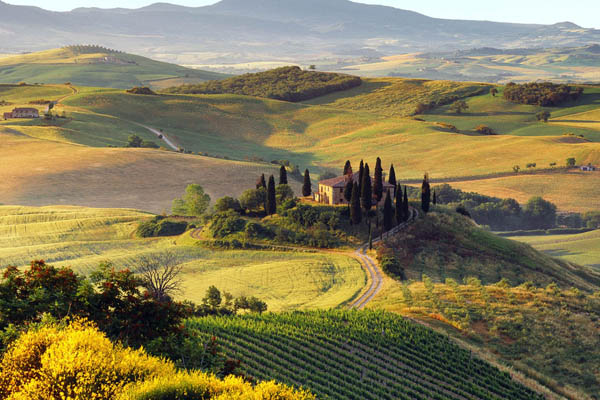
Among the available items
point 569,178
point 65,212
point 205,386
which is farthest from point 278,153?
point 205,386

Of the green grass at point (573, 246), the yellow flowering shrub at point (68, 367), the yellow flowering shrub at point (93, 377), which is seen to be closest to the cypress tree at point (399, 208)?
the green grass at point (573, 246)

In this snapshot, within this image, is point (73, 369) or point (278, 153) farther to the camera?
point (278, 153)

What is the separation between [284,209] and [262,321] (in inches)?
1487

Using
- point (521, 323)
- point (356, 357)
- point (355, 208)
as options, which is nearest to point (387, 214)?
point (355, 208)

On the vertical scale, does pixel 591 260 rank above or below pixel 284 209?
below

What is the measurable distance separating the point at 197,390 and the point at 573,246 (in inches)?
4210

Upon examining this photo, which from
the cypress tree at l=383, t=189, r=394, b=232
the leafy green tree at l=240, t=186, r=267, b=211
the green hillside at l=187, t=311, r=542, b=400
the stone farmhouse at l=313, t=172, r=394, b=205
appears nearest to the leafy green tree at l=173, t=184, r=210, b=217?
the leafy green tree at l=240, t=186, r=267, b=211

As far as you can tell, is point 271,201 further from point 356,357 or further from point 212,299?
point 356,357

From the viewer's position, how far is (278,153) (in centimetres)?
18338

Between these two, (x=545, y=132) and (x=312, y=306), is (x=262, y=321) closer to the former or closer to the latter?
(x=312, y=306)

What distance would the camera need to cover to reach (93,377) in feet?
65.0

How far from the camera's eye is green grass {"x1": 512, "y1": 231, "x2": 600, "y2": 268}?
338 feet

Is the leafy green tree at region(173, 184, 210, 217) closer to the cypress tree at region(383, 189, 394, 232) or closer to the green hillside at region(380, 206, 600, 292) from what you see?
the cypress tree at region(383, 189, 394, 232)

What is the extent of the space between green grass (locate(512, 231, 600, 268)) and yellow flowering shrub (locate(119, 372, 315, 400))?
93295 mm
